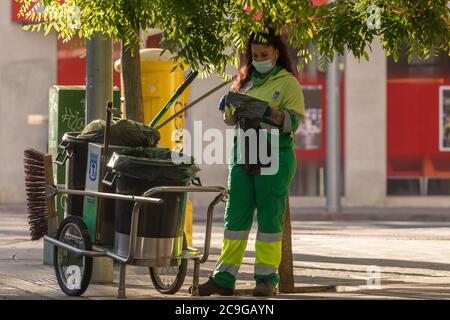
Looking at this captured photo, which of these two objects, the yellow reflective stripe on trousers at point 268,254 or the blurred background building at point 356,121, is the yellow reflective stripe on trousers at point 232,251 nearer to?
the yellow reflective stripe on trousers at point 268,254

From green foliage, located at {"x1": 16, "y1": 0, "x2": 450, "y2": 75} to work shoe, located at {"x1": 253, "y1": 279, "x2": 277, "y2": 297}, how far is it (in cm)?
158

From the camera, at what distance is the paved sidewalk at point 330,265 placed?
9.77 metres

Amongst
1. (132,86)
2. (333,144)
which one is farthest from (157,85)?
(333,144)

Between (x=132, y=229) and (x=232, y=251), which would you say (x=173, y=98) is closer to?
(x=232, y=251)

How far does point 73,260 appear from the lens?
9.38 metres

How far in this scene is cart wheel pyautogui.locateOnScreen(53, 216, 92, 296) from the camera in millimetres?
9031

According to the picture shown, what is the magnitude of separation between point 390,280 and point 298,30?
293 cm

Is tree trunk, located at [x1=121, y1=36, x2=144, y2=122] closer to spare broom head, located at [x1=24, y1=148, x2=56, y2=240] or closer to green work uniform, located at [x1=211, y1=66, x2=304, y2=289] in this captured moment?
spare broom head, located at [x1=24, y1=148, x2=56, y2=240]

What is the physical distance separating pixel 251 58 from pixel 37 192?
6.32ft

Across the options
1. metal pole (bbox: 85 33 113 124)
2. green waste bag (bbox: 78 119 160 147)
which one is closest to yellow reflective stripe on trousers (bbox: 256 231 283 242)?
green waste bag (bbox: 78 119 160 147)

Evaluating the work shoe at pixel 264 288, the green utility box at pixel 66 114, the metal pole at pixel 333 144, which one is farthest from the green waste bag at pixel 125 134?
the metal pole at pixel 333 144

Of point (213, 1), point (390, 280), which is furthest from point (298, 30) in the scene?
point (390, 280)

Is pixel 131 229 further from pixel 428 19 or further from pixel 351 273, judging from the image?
pixel 351 273

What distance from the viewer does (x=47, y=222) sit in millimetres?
9742
